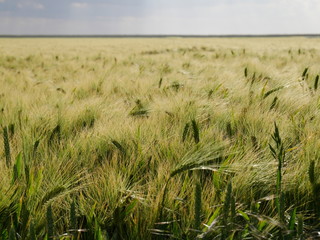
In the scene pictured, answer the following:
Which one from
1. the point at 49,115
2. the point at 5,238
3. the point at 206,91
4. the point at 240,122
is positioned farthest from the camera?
the point at 206,91

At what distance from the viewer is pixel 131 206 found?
0.85m

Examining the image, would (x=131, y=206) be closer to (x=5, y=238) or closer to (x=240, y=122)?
(x=5, y=238)

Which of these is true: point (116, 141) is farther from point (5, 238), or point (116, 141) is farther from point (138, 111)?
point (138, 111)

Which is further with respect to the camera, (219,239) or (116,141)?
(116,141)

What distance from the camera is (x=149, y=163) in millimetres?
1223

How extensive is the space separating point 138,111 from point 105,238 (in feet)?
4.45

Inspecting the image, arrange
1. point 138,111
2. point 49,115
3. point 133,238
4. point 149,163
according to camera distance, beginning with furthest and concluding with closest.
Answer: point 138,111 < point 49,115 < point 149,163 < point 133,238

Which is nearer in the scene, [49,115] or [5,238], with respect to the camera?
[5,238]

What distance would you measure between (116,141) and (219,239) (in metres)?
0.67

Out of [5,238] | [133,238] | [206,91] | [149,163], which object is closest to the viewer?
[5,238]

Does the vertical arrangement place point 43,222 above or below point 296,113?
below

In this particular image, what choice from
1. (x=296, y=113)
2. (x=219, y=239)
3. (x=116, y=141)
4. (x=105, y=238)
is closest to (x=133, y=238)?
(x=105, y=238)

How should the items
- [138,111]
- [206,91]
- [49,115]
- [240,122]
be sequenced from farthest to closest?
[206,91]
[138,111]
[49,115]
[240,122]

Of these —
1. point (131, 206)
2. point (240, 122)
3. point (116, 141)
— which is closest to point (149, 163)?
point (116, 141)
